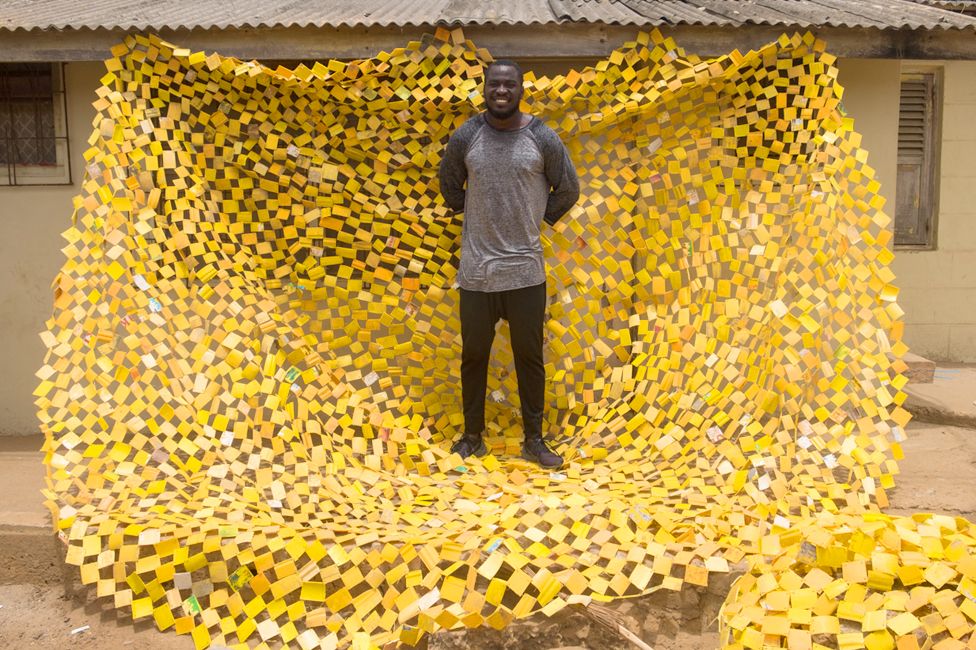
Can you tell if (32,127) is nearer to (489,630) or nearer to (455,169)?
(455,169)

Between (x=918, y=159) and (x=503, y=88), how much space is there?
176 inches

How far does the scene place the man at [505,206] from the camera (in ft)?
13.1

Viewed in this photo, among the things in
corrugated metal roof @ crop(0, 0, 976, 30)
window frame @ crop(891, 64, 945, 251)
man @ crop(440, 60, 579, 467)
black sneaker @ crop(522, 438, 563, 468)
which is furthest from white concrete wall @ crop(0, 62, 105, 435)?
window frame @ crop(891, 64, 945, 251)

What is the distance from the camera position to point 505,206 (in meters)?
4.03

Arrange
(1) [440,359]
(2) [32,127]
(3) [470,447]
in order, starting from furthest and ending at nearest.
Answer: (2) [32,127]
(1) [440,359]
(3) [470,447]

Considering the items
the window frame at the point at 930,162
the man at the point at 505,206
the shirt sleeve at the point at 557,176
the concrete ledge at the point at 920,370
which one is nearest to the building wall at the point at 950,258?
the window frame at the point at 930,162

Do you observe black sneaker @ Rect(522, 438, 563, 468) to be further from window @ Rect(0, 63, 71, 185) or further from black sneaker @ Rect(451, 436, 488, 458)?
window @ Rect(0, 63, 71, 185)

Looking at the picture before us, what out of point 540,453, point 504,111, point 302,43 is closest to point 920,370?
point 540,453

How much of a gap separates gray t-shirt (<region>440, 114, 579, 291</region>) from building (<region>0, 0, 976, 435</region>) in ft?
1.64

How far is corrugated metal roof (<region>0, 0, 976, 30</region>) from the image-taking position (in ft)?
13.6

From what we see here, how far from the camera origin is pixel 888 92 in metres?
4.87

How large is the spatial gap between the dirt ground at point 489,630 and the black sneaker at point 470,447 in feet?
4.01

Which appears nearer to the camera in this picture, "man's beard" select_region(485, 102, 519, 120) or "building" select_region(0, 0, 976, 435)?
"man's beard" select_region(485, 102, 519, 120)

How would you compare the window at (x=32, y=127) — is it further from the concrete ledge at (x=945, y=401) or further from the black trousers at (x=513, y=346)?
the concrete ledge at (x=945, y=401)
